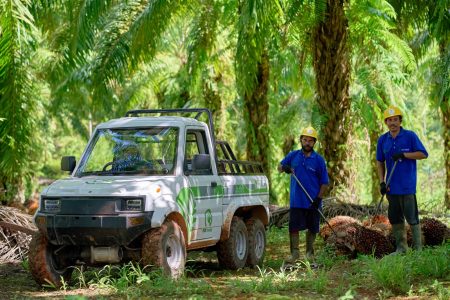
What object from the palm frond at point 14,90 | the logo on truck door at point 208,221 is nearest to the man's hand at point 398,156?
the logo on truck door at point 208,221

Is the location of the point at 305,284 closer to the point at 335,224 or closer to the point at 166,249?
the point at 166,249

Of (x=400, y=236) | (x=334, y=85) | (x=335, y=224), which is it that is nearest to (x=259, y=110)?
(x=334, y=85)

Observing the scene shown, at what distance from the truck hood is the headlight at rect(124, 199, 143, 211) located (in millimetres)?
80

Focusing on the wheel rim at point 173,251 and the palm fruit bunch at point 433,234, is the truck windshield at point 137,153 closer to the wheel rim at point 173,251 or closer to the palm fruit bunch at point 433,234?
the wheel rim at point 173,251

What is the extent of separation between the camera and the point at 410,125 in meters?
21.5

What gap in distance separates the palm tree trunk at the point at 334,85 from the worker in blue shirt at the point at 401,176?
405 cm

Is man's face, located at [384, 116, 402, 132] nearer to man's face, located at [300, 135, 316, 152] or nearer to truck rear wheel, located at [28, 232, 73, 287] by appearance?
man's face, located at [300, 135, 316, 152]

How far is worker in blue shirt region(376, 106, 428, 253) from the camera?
424 inches

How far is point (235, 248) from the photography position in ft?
35.8

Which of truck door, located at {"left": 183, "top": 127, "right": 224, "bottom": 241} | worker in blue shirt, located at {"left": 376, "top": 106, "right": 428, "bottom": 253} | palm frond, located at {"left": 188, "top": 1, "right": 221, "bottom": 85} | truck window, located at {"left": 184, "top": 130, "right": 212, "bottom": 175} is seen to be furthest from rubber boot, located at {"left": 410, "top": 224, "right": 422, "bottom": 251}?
palm frond, located at {"left": 188, "top": 1, "right": 221, "bottom": 85}

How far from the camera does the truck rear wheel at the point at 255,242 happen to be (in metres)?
11.4

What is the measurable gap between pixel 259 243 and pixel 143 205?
10.9ft

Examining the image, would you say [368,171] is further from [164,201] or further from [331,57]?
[164,201]

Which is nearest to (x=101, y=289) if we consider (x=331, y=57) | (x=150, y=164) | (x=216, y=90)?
(x=150, y=164)
